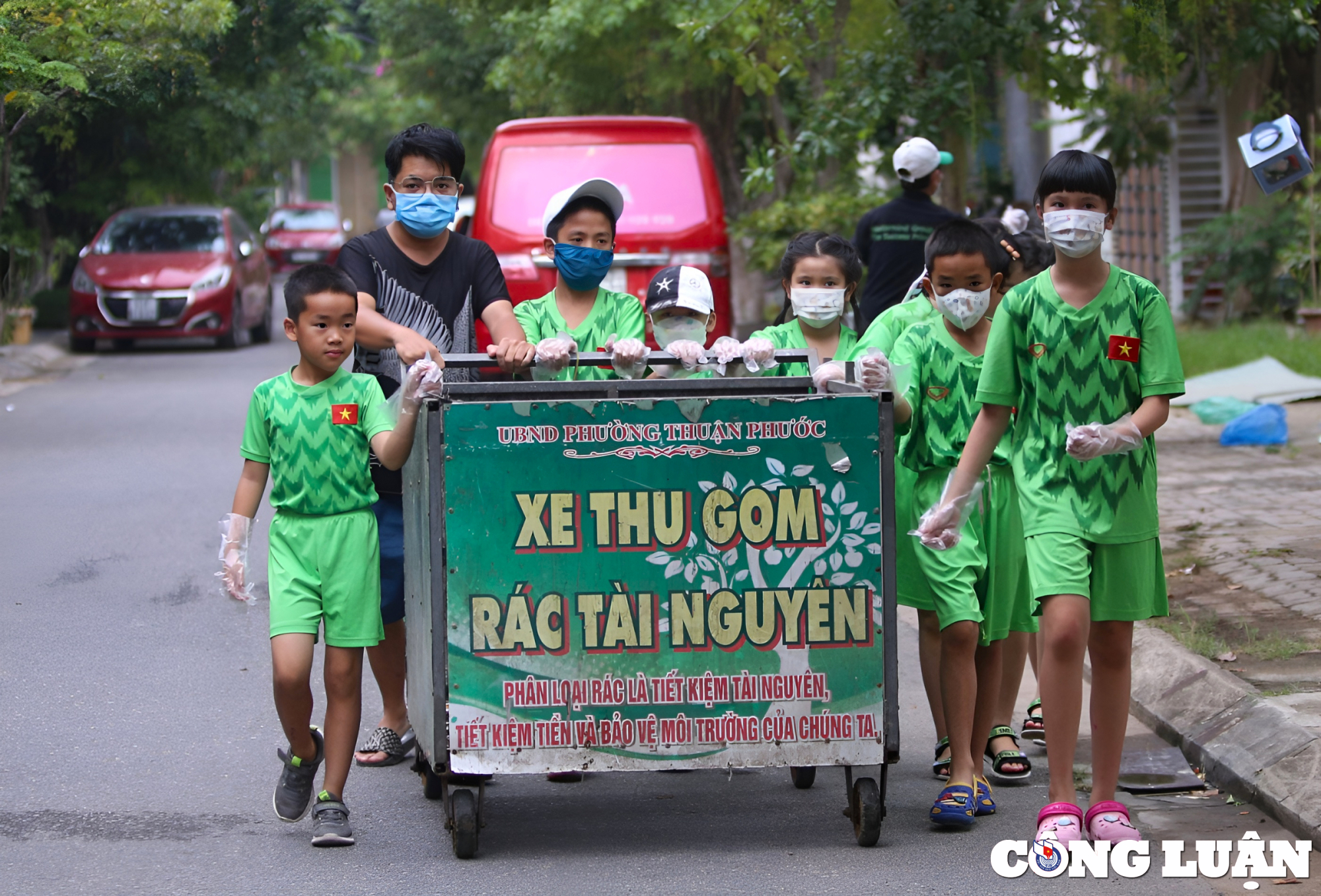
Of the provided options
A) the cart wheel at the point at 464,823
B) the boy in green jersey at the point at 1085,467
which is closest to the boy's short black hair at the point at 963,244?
the boy in green jersey at the point at 1085,467

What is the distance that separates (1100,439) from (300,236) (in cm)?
3415

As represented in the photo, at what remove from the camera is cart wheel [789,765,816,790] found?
4879mm

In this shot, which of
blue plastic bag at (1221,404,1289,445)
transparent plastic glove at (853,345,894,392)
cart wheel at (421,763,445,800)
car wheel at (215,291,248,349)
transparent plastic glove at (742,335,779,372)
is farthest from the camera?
car wheel at (215,291,248,349)

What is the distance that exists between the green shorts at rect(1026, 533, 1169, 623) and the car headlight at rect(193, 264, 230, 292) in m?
15.0

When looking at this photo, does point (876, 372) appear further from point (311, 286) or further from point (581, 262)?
point (311, 286)

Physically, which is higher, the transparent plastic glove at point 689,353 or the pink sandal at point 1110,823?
the transparent plastic glove at point 689,353

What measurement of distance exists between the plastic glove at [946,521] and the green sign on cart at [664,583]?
20 centimetres

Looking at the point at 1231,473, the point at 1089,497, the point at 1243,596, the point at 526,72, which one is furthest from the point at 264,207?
the point at 1089,497

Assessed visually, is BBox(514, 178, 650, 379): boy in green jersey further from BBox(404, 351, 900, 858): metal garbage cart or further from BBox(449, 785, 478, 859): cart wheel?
BBox(449, 785, 478, 859): cart wheel

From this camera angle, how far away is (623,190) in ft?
34.6

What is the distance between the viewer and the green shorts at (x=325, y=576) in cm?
435

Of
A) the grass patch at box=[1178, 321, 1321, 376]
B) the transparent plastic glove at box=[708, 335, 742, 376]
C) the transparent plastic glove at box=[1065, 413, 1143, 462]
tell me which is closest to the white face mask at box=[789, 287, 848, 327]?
the transparent plastic glove at box=[708, 335, 742, 376]

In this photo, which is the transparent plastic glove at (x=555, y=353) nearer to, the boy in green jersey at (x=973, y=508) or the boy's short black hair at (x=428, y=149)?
the boy's short black hair at (x=428, y=149)

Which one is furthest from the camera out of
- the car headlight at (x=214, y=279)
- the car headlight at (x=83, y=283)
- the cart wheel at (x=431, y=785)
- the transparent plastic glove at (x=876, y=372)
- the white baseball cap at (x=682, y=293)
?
the car headlight at (x=214, y=279)
